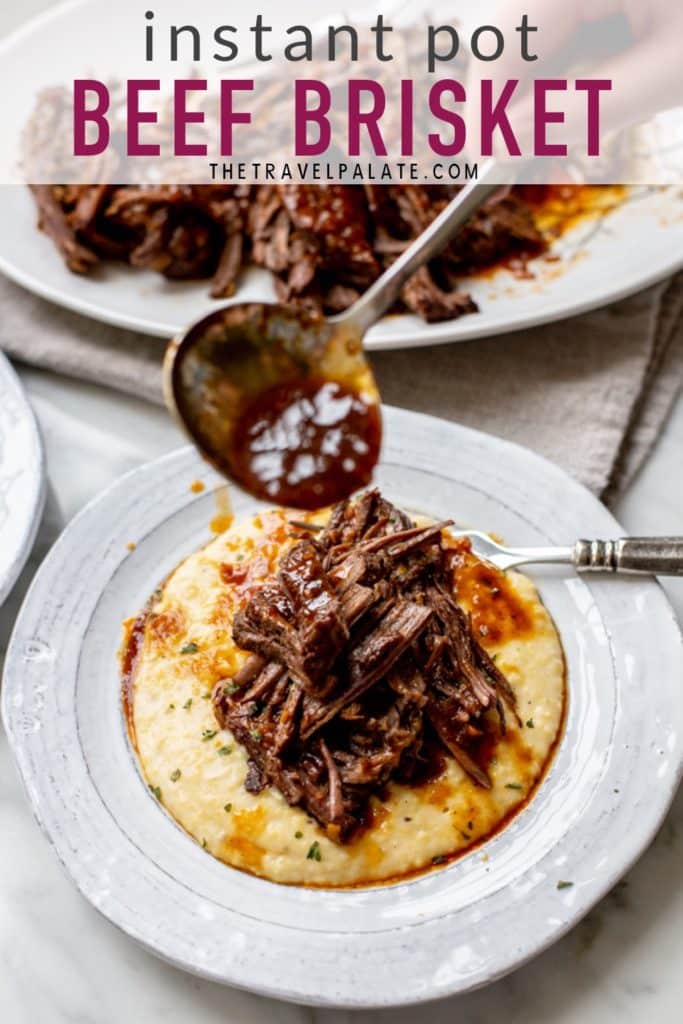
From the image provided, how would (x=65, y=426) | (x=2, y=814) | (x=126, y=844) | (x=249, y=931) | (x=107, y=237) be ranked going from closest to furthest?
(x=249, y=931) → (x=126, y=844) → (x=2, y=814) → (x=65, y=426) → (x=107, y=237)

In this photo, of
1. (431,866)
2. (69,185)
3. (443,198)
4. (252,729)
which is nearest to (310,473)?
(252,729)

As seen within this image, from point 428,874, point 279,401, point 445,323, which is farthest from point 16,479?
point 428,874

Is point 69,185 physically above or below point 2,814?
above

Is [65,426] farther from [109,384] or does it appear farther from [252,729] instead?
[252,729]

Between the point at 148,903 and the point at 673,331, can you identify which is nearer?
the point at 148,903

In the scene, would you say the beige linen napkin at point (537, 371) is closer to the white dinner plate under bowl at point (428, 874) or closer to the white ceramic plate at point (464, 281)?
the white ceramic plate at point (464, 281)

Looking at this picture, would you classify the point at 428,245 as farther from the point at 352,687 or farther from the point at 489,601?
the point at 352,687

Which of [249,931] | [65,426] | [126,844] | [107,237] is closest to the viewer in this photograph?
[249,931]
